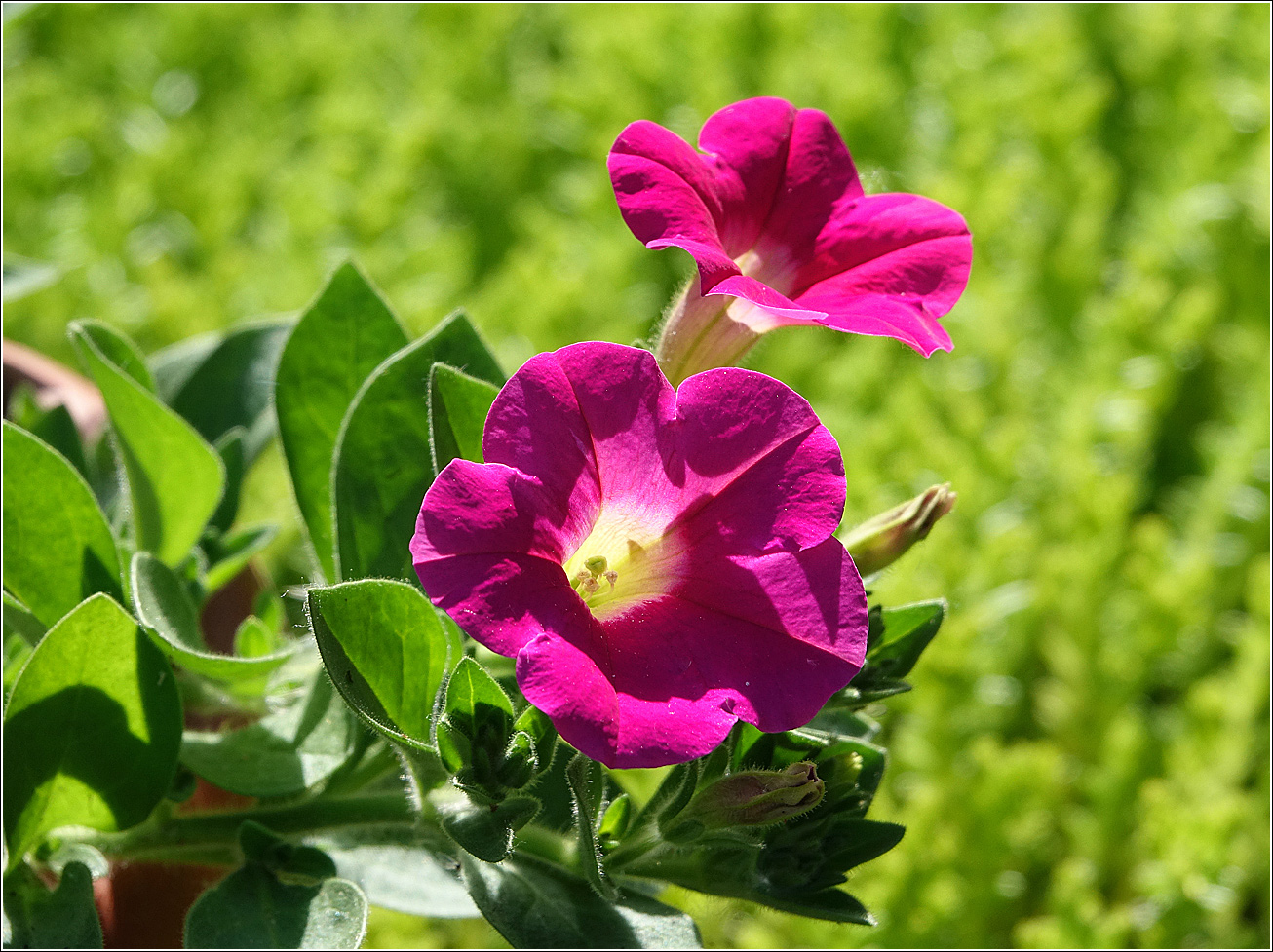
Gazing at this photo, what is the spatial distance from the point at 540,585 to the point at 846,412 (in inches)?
45.0

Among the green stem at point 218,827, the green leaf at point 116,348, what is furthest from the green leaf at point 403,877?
the green leaf at point 116,348

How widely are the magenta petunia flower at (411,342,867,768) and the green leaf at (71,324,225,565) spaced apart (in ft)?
1.26

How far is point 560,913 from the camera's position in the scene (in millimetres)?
676

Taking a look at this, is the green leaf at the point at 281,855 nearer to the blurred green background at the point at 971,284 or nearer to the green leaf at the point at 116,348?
the green leaf at the point at 116,348

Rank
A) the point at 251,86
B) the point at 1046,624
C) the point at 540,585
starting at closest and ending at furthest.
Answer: the point at 540,585 < the point at 1046,624 < the point at 251,86

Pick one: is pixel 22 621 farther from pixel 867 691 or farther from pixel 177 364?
pixel 867 691

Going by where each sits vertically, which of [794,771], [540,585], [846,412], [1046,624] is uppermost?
[540,585]

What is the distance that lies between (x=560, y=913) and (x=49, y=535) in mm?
395

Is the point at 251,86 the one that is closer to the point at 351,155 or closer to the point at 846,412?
the point at 351,155

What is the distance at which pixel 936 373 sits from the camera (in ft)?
5.56

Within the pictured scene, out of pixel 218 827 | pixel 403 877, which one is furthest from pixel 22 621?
pixel 403 877

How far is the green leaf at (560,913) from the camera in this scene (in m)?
0.66

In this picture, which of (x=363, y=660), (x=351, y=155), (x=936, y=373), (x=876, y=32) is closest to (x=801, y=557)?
(x=363, y=660)

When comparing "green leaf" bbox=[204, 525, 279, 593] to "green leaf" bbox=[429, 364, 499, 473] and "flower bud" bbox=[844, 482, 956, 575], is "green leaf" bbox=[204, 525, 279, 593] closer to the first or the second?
"green leaf" bbox=[429, 364, 499, 473]
